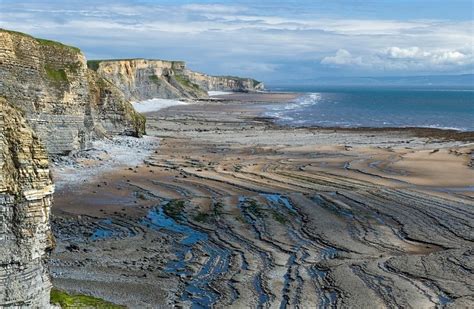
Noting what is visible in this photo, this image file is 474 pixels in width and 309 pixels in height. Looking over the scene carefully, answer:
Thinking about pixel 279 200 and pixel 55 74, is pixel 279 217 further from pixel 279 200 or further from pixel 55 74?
pixel 55 74

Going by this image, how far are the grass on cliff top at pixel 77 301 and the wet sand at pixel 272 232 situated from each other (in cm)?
99

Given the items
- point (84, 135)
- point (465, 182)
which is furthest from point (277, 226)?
point (84, 135)

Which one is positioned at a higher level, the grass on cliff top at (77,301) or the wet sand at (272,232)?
the grass on cliff top at (77,301)

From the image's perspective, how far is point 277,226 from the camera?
70.1 feet

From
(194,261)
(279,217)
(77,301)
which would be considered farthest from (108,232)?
(77,301)

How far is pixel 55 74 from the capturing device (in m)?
30.0

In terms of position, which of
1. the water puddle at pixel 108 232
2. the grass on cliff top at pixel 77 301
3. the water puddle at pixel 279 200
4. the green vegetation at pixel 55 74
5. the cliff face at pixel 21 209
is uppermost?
the green vegetation at pixel 55 74

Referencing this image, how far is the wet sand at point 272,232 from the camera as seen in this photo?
1495 centimetres

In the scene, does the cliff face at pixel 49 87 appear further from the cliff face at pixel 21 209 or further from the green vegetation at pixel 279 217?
the cliff face at pixel 21 209

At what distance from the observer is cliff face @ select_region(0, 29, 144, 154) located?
85.8ft

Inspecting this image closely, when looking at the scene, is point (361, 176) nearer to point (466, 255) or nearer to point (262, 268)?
point (466, 255)

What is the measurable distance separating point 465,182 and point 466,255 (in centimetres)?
1299

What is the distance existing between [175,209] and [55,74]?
11.4m

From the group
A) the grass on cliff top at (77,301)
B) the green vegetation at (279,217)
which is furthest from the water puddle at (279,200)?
the grass on cliff top at (77,301)
